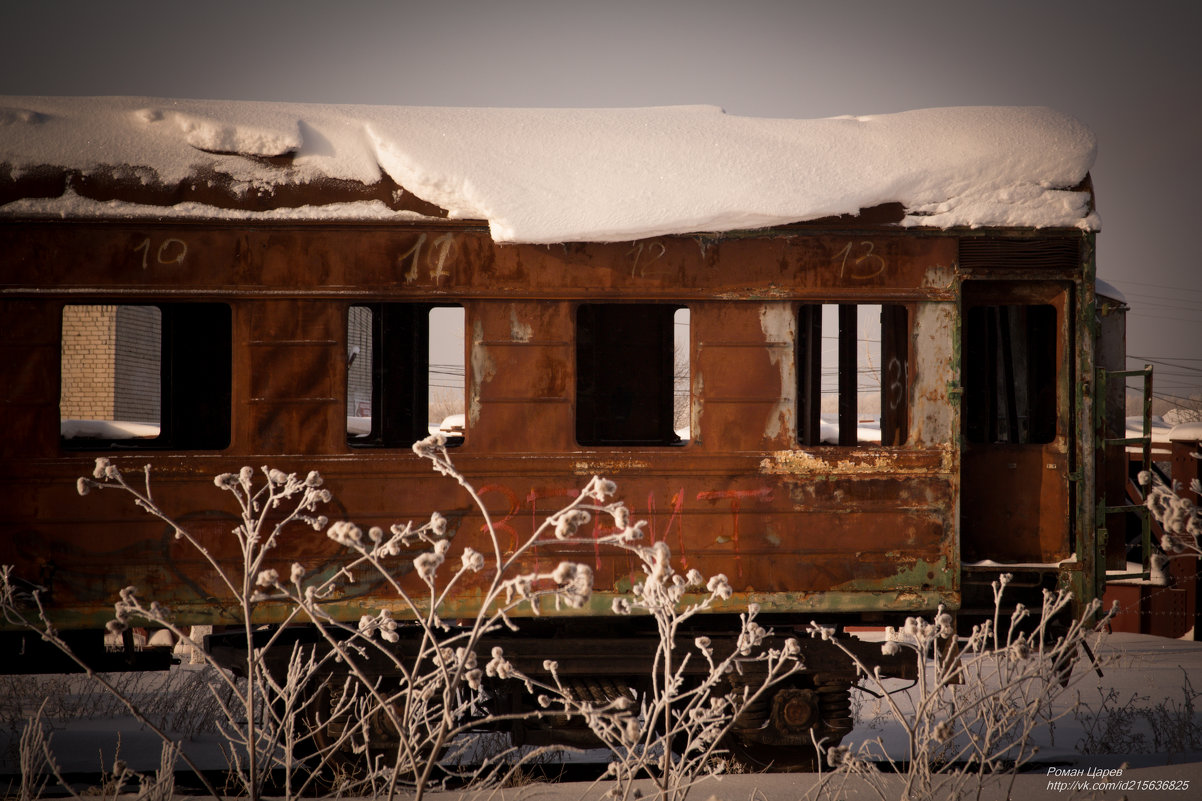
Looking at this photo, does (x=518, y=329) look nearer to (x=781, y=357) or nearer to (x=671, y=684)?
(x=781, y=357)

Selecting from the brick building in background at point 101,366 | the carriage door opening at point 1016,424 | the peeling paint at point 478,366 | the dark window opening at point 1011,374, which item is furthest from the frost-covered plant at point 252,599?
the brick building in background at point 101,366

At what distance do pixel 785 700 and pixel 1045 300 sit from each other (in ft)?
9.06

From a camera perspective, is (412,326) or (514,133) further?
(412,326)

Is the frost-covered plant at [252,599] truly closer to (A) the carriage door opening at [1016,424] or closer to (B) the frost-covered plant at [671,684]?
(B) the frost-covered plant at [671,684]

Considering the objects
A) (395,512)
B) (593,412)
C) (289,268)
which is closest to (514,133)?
(289,268)

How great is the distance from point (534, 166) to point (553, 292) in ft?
2.27

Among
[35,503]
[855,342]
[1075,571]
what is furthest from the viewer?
[855,342]

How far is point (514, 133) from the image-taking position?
4625 mm

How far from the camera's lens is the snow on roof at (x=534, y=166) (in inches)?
174

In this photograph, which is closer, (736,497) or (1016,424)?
(736,497)

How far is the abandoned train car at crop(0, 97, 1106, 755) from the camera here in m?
4.40

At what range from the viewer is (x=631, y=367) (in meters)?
7.19

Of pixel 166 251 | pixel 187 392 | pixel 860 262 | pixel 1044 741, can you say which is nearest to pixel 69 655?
pixel 166 251

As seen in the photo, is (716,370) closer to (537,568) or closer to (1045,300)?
(537,568)
